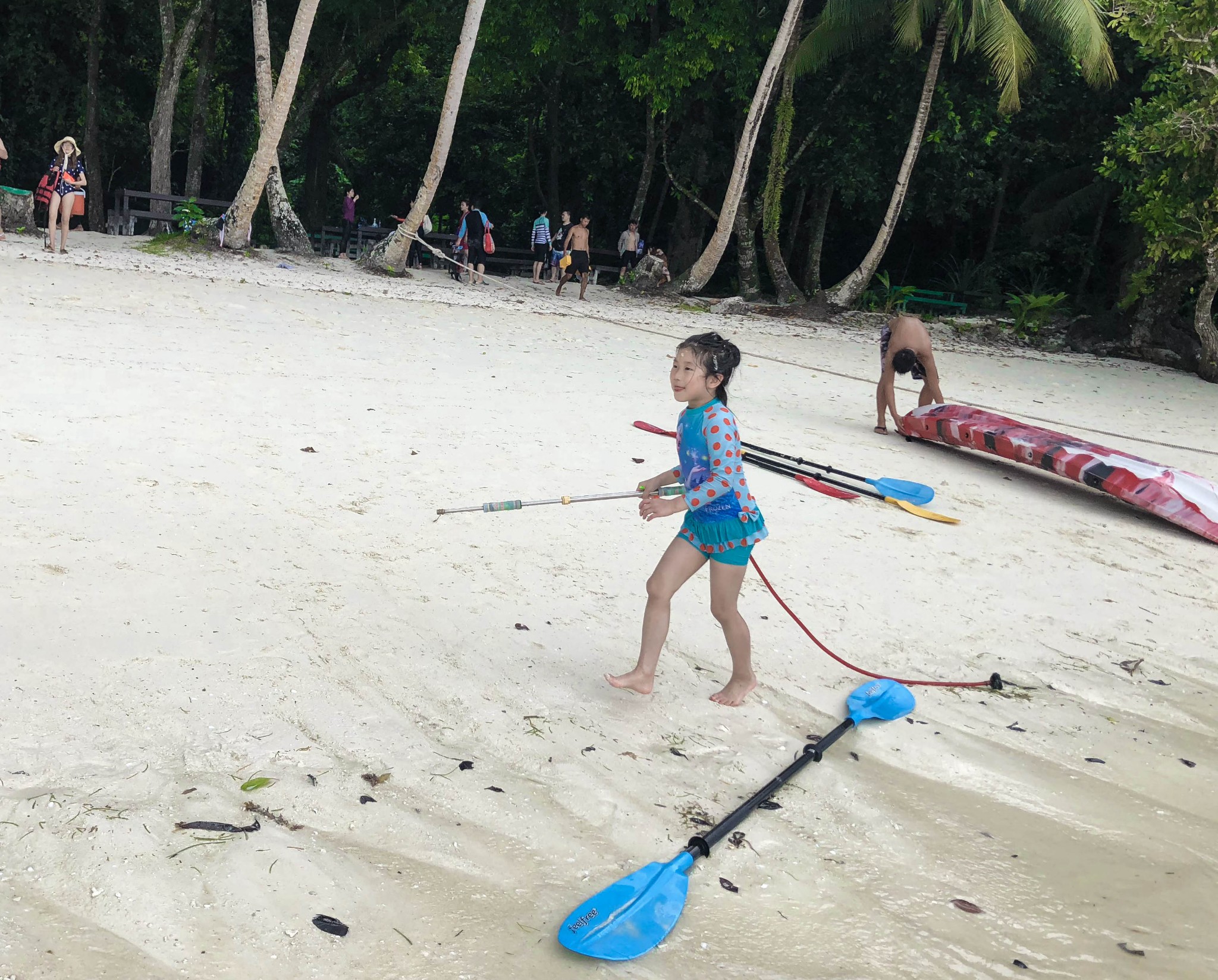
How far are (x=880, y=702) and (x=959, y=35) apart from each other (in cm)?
1470

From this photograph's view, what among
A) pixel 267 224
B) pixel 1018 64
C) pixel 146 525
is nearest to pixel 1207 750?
pixel 146 525

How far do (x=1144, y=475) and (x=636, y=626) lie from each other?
447 centimetres

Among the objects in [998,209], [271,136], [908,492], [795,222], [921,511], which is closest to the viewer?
[921,511]

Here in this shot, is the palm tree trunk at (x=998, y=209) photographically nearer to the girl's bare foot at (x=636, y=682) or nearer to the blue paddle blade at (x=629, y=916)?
the girl's bare foot at (x=636, y=682)

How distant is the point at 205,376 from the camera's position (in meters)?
7.38

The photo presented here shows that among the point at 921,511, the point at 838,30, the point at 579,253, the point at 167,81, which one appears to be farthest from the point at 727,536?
the point at 167,81

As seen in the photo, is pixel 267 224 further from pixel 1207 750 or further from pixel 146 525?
pixel 1207 750

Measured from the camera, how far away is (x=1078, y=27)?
1506cm

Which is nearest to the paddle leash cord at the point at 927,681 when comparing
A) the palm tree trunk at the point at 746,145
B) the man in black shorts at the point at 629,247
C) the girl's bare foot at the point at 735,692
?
the girl's bare foot at the point at 735,692

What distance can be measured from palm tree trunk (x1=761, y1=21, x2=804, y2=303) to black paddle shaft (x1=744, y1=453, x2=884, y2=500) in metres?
12.4

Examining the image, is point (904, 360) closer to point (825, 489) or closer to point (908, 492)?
point (908, 492)

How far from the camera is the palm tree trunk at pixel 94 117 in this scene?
19.8 m

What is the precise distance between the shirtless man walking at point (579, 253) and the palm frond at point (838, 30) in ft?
14.1

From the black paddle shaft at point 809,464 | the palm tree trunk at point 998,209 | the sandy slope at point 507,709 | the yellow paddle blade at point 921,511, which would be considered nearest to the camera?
the sandy slope at point 507,709
